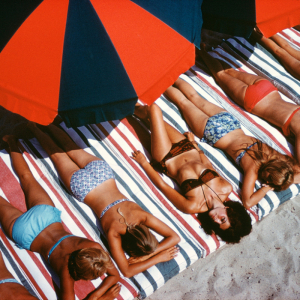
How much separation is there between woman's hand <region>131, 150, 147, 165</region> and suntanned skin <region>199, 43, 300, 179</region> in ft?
7.04

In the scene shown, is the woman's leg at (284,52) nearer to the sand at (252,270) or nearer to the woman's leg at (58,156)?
the sand at (252,270)

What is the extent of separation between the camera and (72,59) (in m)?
2.40

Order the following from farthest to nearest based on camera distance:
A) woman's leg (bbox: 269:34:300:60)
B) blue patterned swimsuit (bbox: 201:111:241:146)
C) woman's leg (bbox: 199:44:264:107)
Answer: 1. woman's leg (bbox: 269:34:300:60)
2. woman's leg (bbox: 199:44:264:107)
3. blue patterned swimsuit (bbox: 201:111:241:146)

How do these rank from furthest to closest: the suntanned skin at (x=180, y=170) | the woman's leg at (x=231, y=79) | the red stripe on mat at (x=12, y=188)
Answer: the woman's leg at (x=231, y=79)
the red stripe on mat at (x=12, y=188)
the suntanned skin at (x=180, y=170)

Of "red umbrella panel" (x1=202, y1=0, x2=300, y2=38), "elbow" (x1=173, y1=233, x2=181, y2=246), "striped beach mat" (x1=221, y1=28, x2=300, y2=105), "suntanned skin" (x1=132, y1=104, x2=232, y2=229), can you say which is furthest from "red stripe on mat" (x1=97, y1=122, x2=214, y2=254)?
"striped beach mat" (x1=221, y1=28, x2=300, y2=105)

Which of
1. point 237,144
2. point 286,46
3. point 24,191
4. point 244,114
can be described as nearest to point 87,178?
point 24,191

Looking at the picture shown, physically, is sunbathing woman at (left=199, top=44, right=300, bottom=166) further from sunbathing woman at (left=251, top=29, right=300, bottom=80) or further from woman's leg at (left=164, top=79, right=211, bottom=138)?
sunbathing woman at (left=251, top=29, right=300, bottom=80)

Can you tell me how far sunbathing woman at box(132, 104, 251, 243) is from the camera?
131 inches

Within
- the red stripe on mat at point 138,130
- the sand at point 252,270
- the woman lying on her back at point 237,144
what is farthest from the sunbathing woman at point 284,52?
the red stripe on mat at point 138,130

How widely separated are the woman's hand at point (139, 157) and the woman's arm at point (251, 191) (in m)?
1.62

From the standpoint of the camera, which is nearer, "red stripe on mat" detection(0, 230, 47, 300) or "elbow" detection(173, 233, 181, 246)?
"red stripe on mat" detection(0, 230, 47, 300)

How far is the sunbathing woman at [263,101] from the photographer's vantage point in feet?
13.1

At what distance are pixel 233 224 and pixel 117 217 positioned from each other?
1.60m

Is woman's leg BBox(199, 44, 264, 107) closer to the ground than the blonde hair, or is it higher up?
higher up
